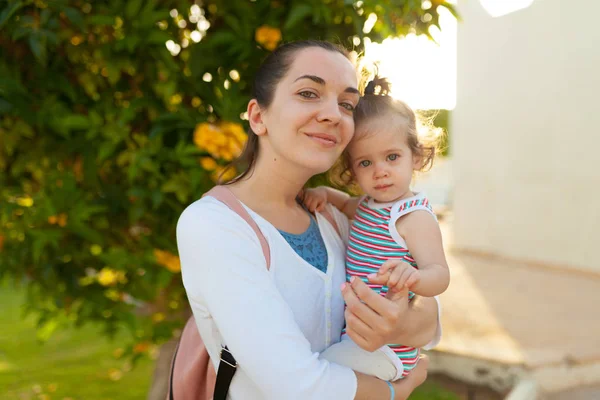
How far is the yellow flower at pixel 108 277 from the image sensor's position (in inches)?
93.5

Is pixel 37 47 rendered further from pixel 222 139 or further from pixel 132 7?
pixel 222 139

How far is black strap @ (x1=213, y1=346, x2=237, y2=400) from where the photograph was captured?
4.16 ft

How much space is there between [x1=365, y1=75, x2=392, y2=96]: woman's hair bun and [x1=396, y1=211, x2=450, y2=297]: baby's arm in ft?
1.20

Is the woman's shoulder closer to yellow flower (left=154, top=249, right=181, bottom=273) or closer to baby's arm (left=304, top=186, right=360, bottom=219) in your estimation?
baby's arm (left=304, top=186, right=360, bottom=219)

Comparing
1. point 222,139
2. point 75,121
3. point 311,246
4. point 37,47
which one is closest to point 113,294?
point 75,121

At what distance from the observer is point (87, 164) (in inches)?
83.9

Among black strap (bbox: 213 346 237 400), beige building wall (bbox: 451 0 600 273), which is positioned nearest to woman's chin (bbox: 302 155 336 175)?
black strap (bbox: 213 346 237 400)

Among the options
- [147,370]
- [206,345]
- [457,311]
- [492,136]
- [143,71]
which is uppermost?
[492,136]

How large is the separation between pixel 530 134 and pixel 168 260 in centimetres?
517

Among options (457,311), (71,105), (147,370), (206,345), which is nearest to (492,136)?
(457,311)

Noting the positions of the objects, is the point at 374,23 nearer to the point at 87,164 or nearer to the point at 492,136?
the point at 87,164

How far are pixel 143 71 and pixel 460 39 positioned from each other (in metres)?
5.62

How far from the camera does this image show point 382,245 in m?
1.45

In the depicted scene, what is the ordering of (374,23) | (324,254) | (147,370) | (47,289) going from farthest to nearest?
(147,370), (47,289), (374,23), (324,254)
